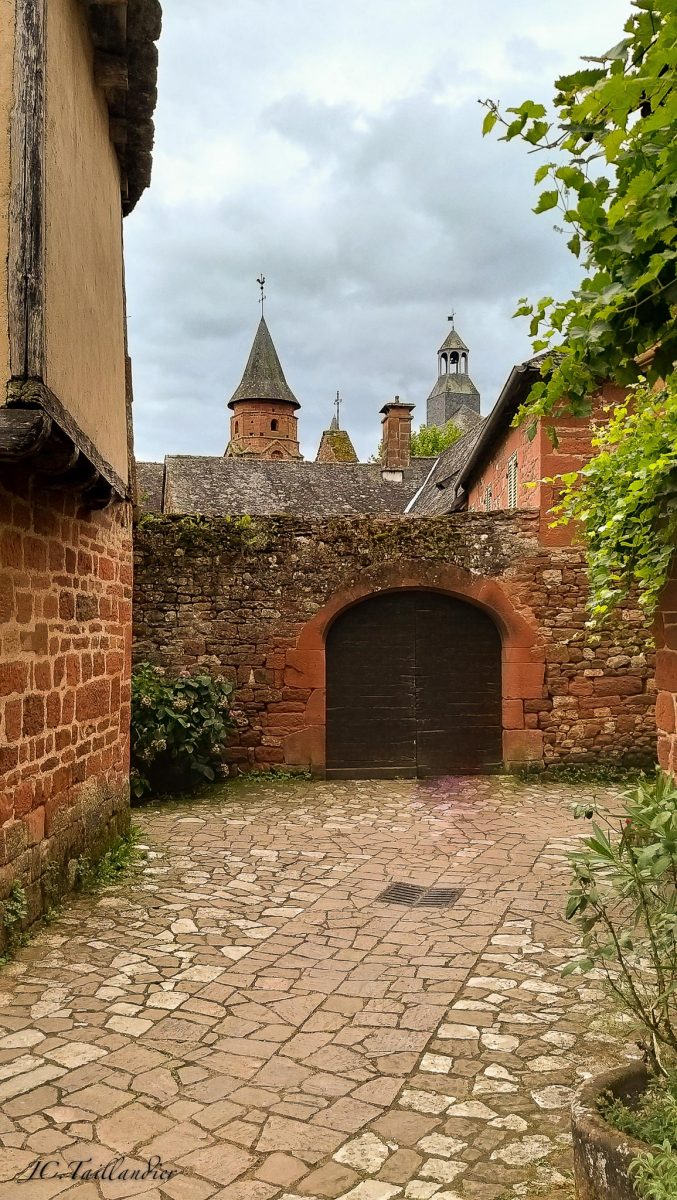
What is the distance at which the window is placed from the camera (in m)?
11.6

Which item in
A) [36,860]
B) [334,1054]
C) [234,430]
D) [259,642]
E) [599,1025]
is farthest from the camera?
[234,430]

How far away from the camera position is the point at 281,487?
81.9ft

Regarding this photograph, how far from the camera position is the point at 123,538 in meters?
7.21

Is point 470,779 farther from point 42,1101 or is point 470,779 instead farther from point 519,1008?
point 42,1101

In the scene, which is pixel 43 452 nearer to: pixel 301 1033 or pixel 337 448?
pixel 301 1033

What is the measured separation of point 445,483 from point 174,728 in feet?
36.7

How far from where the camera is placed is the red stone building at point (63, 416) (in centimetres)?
408

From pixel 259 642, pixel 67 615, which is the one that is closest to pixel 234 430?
pixel 259 642

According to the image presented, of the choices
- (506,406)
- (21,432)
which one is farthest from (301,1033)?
(506,406)

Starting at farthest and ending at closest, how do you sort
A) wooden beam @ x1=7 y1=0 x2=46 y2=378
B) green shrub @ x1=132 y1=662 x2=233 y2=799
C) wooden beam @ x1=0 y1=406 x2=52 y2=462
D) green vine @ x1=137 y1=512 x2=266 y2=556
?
→ green vine @ x1=137 y1=512 x2=266 y2=556
green shrub @ x1=132 y1=662 x2=233 y2=799
wooden beam @ x1=7 y1=0 x2=46 y2=378
wooden beam @ x1=0 y1=406 x2=52 y2=462

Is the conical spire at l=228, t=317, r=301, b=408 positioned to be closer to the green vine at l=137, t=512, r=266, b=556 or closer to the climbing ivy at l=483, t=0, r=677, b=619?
the green vine at l=137, t=512, r=266, b=556

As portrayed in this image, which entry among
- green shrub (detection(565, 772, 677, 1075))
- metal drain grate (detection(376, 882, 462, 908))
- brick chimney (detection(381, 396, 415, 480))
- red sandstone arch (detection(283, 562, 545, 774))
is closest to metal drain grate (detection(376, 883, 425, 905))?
metal drain grate (detection(376, 882, 462, 908))

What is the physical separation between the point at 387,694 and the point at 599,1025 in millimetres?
6321

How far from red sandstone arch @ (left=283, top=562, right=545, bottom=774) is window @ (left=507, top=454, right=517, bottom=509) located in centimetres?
212
